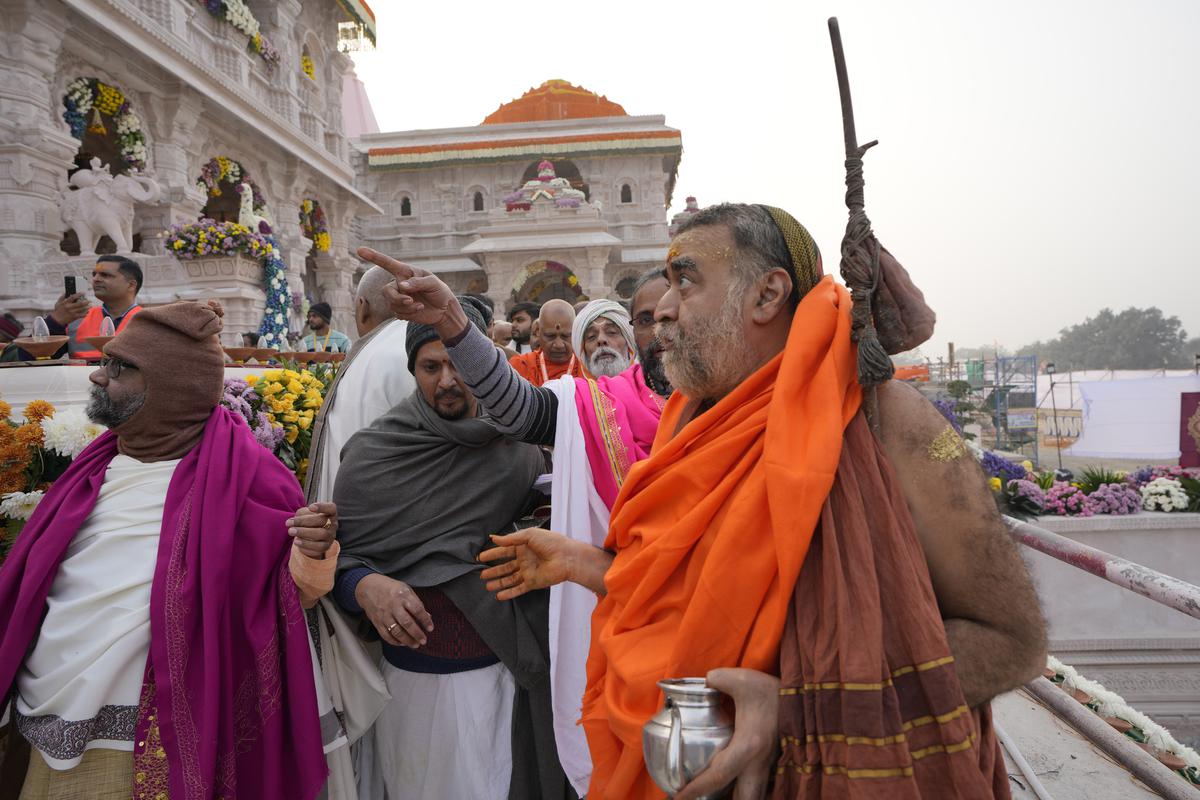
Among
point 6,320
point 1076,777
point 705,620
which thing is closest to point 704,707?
point 705,620

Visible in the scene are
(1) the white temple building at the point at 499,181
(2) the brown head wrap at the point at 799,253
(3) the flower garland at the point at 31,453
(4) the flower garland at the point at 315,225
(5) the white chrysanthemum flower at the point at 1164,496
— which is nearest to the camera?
(2) the brown head wrap at the point at 799,253

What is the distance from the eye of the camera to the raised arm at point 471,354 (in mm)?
1905

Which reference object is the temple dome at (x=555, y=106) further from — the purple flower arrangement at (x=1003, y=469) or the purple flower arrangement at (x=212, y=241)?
the purple flower arrangement at (x=1003, y=469)

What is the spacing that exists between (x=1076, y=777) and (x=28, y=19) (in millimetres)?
11810

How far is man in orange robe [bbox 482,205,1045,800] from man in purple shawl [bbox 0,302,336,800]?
38.6 inches

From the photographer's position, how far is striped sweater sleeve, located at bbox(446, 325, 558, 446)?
2.02 metres

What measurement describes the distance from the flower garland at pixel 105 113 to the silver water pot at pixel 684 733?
38.1 feet

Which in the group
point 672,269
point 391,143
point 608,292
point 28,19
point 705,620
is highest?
point 391,143

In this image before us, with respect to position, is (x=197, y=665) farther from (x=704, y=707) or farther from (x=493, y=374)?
(x=704, y=707)

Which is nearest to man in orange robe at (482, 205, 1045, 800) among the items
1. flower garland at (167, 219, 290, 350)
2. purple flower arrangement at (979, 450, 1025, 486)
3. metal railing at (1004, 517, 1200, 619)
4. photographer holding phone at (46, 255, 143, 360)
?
metal railing at (1004, 517, 1200, 619)

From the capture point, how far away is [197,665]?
1.79 meters

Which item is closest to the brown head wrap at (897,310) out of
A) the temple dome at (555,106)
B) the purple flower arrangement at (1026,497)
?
the purple flower arrangement at (1026,497)

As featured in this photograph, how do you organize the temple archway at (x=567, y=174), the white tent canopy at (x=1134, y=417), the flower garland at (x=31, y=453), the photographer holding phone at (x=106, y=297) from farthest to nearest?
1. the temple archway at (x=567, y=174)
2. the white tent canopy at (x=1134, y=417)
3. the photographer holding phone at (x=106, y=297)
4. the flower garland at (x=31, y=453)

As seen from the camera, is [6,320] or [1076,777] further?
[6,320]
